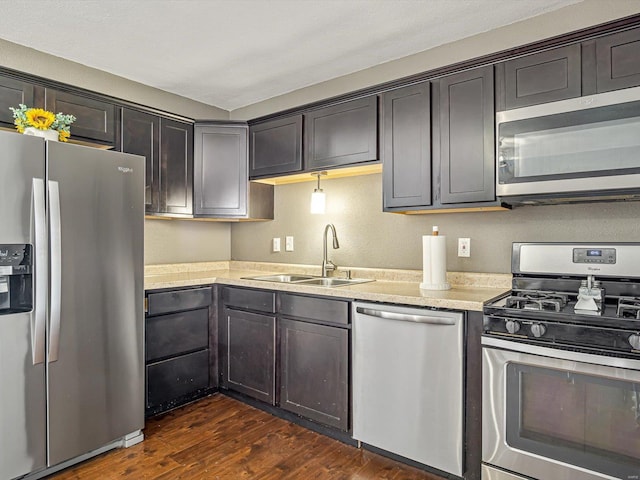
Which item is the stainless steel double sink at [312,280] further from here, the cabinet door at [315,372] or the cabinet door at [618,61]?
the cabinet door at [618,61]

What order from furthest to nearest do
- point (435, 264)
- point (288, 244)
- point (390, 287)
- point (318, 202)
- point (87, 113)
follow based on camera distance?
point (288, 244), point (318, 202), point (87, 113), point (390, 287), point (435, 264)

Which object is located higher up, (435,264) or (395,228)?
(395,228)

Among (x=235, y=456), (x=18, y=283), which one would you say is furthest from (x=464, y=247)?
(x=18, y=283)

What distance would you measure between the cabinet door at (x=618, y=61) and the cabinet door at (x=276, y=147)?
1.83 meters

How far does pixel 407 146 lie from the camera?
251 cm

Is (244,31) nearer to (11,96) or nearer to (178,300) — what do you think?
(11,96)

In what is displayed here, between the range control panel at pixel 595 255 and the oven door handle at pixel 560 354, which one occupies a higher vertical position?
the range control panel at pixel 595 255

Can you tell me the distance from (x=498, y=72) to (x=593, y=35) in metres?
0.43

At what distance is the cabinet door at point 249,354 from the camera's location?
9.09 feet

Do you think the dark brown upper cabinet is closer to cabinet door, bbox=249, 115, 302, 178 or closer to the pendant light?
cabinet door, bbox=249, 115, 302, 178

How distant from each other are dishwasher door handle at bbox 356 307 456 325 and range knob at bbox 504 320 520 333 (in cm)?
25

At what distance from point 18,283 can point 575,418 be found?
8.48 ft

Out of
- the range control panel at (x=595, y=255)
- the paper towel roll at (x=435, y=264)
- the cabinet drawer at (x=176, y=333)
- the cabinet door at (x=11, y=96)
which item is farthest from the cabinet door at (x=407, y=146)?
the cabinet door at (x=11, y=96)

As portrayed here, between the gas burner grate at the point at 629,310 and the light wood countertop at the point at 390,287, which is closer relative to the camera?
the gas burner grate at the point at 629,310
